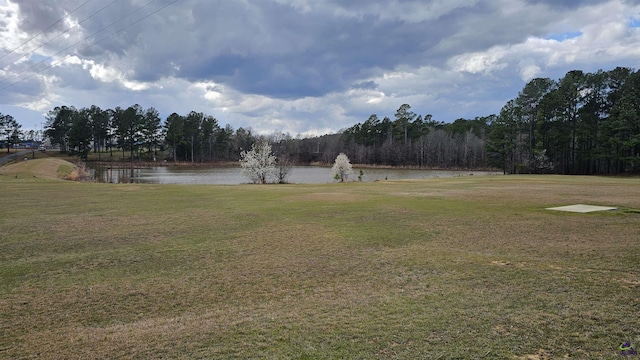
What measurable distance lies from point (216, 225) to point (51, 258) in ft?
14.8

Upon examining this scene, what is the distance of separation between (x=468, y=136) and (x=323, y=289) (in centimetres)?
11212

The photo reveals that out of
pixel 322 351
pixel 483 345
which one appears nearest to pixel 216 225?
pixel 322 351

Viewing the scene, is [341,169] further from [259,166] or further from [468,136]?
[468,136]

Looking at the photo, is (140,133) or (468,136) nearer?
(140,133)

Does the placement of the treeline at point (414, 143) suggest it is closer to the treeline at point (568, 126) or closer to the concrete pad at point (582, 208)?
the treeline at point (568, 126)

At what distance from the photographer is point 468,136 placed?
109 metres

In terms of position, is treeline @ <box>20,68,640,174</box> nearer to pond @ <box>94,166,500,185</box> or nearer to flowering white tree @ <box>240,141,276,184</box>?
pond @ <box>94,166,500,185</box>

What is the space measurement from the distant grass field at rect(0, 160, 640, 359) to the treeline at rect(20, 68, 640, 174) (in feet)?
178

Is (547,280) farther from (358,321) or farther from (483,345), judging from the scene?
(358,321)

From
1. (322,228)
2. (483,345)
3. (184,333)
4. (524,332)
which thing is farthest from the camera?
(322,228)

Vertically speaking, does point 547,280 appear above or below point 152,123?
below

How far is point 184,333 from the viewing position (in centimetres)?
443

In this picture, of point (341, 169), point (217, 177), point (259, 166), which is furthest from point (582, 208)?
point (217, 177)

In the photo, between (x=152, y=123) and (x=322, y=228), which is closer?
(x=322, y=228)
